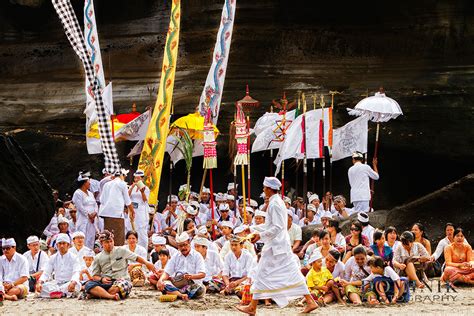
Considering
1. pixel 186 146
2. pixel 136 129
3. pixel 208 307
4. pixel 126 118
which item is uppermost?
pixel 126 118

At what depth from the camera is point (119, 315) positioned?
12664 millimetres

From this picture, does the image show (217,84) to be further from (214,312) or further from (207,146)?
(214,312)

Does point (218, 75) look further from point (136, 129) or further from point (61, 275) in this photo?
point (61, 275)

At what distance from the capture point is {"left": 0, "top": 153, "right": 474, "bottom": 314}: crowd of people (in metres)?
12.5

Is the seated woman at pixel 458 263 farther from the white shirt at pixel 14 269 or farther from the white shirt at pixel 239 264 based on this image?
the white shirt at pixel 14 269

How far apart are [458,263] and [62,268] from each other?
542cm

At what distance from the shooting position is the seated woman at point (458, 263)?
1488cm

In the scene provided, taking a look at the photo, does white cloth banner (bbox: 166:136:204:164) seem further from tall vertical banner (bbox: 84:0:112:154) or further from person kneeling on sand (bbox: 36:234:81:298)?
person kneeling on sand (bbox: 36:234:81:298)

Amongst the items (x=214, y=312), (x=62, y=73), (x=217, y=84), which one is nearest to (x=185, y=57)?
(x=62, y=73)

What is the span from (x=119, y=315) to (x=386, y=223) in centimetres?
692

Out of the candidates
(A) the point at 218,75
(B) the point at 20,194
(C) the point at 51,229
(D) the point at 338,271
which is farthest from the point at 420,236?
(C) the point at 51,229

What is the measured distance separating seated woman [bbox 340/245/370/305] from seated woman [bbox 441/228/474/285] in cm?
182

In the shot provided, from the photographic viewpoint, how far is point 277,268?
1247cm

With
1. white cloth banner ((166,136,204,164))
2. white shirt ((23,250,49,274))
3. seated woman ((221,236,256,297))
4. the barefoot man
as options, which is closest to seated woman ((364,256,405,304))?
the barefoot man
